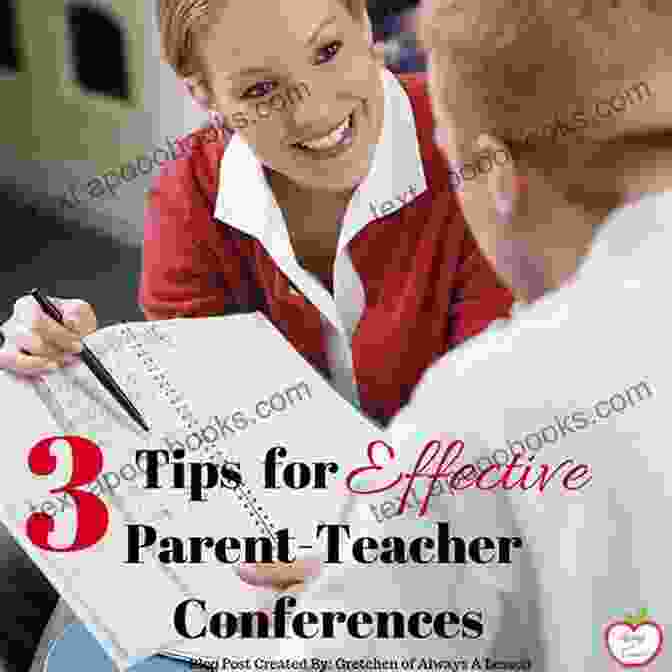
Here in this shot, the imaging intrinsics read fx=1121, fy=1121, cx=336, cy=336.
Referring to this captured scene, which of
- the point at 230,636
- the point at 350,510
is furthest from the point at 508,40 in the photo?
the point at 230,636

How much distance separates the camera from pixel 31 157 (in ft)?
2.57

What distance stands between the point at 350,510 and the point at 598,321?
0.21 m

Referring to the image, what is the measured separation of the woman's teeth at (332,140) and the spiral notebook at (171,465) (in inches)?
4.7

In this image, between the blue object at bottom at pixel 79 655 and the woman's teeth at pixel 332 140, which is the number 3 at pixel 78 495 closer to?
the blue object at bottom at pixel 79 655

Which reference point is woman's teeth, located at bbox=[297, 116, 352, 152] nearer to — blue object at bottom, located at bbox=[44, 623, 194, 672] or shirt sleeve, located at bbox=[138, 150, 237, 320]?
shirt sleeve, located at bbox=[138, 150, 237, 320]

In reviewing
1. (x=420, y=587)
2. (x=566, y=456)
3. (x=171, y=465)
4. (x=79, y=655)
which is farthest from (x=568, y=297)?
(x=79, y=655)

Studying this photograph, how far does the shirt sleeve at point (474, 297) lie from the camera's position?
2.24ft

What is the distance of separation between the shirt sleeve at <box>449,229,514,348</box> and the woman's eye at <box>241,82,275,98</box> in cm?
15

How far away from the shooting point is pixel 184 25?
67cm

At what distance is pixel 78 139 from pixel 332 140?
0.18m

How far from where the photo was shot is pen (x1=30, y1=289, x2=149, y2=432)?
75 centimetres

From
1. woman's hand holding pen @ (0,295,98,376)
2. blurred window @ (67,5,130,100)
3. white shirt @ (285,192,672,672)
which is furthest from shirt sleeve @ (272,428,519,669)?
blurred window @ (67,5,130,100)

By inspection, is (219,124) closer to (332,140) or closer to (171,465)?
(332,140)

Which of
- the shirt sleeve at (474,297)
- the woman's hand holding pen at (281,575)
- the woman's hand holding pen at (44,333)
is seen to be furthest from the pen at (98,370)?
the shirt sleeve at (474,297)
